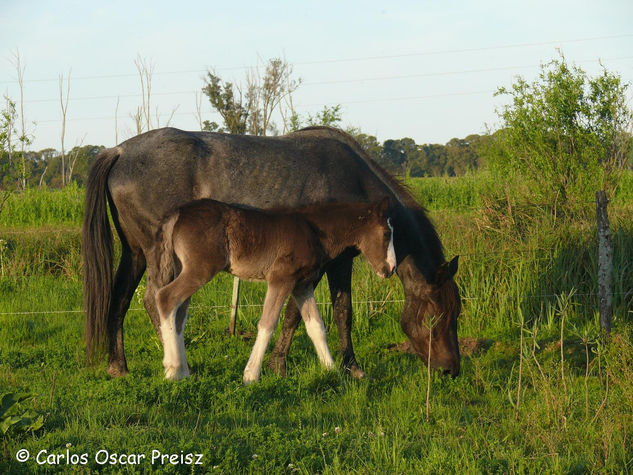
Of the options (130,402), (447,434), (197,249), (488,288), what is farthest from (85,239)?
(488,288)

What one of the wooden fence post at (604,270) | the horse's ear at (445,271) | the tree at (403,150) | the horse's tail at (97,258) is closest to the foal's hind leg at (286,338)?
the horse's ear at (445,271)

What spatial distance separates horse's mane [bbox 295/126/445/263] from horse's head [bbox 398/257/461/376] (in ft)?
1.06

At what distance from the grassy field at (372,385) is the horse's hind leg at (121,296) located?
243 millimetres

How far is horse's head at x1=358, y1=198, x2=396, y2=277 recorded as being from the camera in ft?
19.5

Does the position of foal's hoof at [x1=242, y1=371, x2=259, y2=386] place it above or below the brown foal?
below

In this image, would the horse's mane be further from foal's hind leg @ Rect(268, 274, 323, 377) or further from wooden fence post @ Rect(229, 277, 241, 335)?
wooden fence post @ Rect(229, 277, 241, 335)

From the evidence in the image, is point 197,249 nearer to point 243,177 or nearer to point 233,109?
point 243,177

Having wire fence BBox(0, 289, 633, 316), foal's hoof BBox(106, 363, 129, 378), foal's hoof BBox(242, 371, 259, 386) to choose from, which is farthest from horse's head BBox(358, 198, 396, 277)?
wire fence BBox(0, 289, 633, 316)

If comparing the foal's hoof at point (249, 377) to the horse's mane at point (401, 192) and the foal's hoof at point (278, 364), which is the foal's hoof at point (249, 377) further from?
the horse's mane at point (401, 192)

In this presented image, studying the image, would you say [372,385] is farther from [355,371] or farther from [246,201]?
[246,201]

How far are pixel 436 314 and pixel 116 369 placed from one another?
3.20 m

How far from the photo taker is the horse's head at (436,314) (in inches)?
257

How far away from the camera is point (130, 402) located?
210 inches

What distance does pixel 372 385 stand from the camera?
20.5 feet
